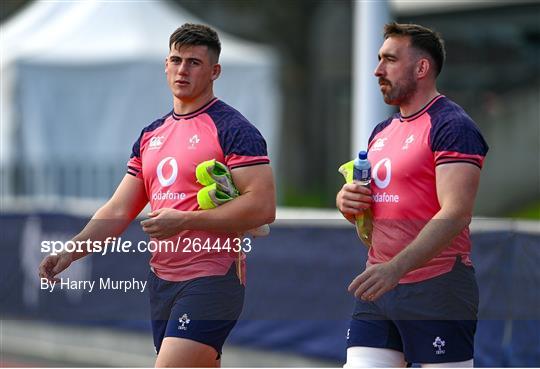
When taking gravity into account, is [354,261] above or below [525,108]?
below

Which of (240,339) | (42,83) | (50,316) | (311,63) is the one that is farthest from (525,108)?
(50,316)

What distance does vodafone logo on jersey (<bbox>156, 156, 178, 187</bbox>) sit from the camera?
5266mm

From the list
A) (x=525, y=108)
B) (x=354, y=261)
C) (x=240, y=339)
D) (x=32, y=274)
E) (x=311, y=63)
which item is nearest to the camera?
(x=32, y=274)

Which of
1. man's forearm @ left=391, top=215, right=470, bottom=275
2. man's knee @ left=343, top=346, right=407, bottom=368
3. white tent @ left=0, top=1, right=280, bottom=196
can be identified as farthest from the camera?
white tent @ left=0, top=1, right=280, bottom=196

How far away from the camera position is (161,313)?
543 centimetres

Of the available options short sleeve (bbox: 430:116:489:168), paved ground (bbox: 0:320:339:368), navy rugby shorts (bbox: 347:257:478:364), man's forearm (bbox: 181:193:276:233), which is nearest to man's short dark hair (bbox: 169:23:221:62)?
man's forearm (bbox: 181:193:276:233)

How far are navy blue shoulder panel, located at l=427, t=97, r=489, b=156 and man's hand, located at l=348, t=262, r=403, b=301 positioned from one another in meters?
0.49

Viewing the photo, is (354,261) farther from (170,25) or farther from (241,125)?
(170,25)

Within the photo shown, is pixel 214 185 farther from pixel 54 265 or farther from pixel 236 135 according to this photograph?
pixel 54 265

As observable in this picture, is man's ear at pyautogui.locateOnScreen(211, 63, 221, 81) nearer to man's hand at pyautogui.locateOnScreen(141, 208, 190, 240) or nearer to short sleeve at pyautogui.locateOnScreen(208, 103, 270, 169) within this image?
short sleeve at pyautogui.locateOnScreen(208, 103, 270, 169)

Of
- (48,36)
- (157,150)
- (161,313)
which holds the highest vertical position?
(48,36)

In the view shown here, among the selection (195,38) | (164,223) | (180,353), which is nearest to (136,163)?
(164,223)

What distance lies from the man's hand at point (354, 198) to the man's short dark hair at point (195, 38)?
30.0 inches

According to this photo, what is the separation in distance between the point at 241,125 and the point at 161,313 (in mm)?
844
